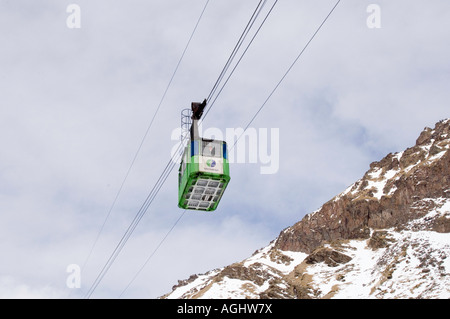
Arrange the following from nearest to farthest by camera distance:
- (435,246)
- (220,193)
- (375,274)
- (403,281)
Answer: (220,193)
(403,281)
(435,246)
(375,274)

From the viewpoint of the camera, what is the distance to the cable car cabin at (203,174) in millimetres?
31656

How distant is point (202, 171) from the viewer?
31.4m

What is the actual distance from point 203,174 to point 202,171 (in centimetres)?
20

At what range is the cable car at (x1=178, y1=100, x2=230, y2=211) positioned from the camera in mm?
31688

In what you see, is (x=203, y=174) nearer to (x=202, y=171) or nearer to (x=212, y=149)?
(x=202, y=171)

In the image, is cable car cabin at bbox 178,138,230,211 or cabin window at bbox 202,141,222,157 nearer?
cable car cabin at bbox 178,138,230,211

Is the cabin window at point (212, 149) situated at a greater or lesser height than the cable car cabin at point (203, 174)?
greater

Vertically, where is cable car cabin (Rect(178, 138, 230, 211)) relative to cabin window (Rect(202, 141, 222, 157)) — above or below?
below

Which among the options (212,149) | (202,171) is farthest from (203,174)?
(212,149)
